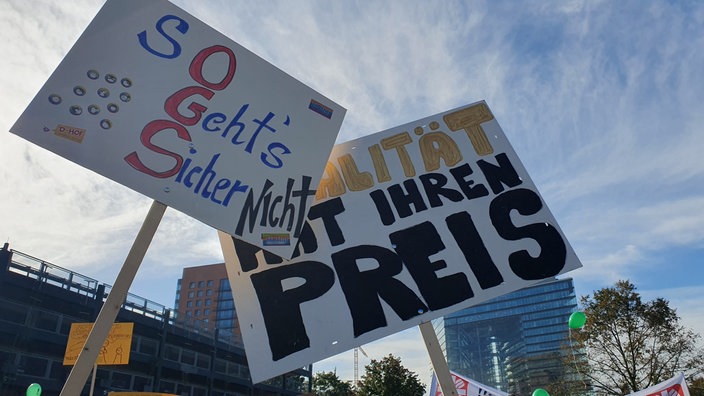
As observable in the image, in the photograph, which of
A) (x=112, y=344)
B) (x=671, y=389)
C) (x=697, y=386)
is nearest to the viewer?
(x=671, y=389)

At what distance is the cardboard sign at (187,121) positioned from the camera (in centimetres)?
514

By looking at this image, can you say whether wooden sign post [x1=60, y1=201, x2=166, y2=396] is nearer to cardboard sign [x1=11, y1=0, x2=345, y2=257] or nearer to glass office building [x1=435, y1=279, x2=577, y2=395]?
cardboard sign [x1=11, y1=0, x2=345, y2=257]

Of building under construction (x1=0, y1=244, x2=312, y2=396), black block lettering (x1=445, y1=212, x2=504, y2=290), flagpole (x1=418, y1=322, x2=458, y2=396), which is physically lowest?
flagpole (x1=418, y1=322, x2=458, y2=396)

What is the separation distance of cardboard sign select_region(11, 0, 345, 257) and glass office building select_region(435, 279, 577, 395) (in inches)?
5914

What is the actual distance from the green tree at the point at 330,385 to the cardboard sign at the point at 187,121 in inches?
2955

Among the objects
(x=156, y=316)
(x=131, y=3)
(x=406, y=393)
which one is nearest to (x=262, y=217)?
(x=131, y=3)

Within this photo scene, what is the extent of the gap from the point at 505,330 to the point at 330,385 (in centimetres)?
10483

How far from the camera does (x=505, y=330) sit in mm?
165500

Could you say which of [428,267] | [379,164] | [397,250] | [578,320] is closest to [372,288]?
[397,250]

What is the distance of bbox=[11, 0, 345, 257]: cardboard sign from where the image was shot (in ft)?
16.9


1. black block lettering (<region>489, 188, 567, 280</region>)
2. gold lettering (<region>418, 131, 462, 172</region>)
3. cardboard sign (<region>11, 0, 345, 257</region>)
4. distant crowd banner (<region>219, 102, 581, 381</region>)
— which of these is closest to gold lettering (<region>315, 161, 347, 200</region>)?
distant crowd banner (<region>219, 102, 581, 381</region>)

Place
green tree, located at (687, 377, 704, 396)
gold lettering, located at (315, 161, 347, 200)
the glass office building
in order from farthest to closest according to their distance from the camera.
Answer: the glass office building, green tree, located at (687, 377, 704, 396), gold lettering, located at (315, 161, 347, 200)

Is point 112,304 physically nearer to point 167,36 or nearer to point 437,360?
point 167,36

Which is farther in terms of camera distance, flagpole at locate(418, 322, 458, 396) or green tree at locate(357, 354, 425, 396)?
green tree at locate(357, 354, 425, 396)
